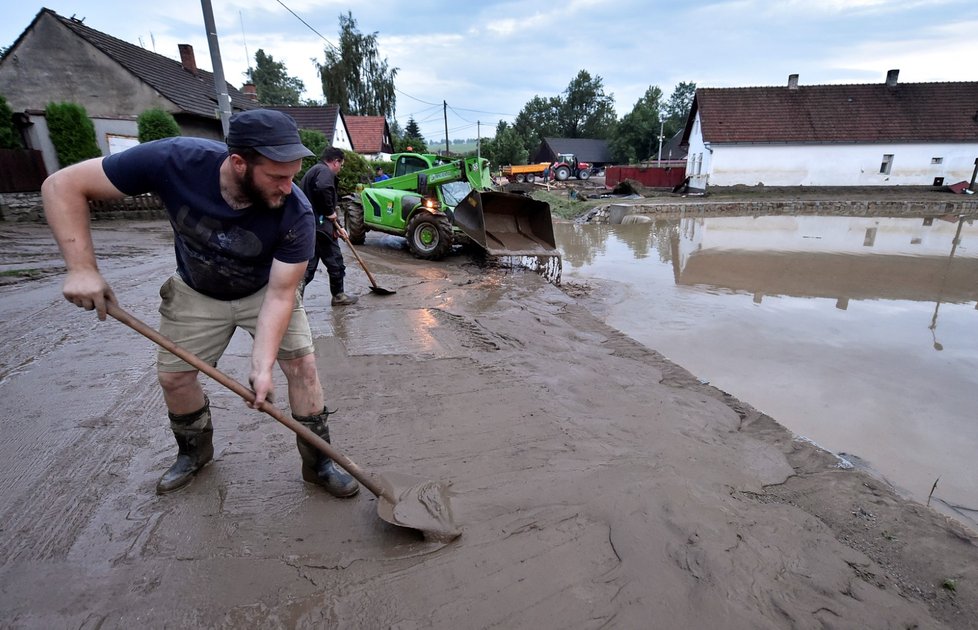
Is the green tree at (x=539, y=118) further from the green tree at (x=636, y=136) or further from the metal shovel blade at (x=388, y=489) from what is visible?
the metal shovel blade at (x=388, y=489)

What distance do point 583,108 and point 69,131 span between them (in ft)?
234

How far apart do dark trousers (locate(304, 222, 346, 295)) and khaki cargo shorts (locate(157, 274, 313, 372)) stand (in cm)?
311

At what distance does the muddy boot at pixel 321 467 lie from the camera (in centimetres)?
231

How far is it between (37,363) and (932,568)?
567 centimetres

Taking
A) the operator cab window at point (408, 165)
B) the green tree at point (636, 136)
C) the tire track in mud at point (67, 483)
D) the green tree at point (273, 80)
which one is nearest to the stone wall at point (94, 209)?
the operator cab window at point (408, 165)

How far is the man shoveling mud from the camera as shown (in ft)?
5.91

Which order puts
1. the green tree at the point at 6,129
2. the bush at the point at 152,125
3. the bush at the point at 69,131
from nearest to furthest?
the green tree at the point at 6,129
the bush at the point at 69,131
the bush at the point at 152,125

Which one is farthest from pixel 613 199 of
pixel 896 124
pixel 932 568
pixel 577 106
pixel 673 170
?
pixel 577 106

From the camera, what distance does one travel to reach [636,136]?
46250 millimetres

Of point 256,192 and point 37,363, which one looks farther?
point 37,363

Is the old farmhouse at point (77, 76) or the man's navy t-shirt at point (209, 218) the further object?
the old farmhouse at point (77, 76)

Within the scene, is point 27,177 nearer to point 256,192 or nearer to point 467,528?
point 256,192

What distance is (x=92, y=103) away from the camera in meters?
14.8

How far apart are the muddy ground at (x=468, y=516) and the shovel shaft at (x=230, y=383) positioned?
0.22 meters
